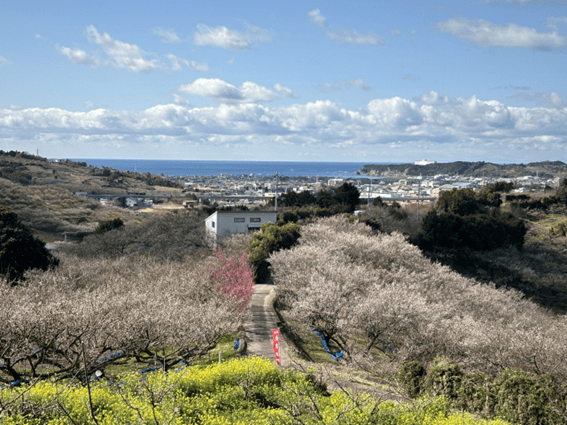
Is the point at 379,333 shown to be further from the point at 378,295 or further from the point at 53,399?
the point at 53,399

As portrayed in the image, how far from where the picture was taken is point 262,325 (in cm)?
2403

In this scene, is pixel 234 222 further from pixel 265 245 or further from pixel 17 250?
pixel 17 250

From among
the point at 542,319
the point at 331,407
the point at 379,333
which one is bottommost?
the point at 542,319

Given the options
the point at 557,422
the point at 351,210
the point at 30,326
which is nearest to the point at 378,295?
the point at 557,422

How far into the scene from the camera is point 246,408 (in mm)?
12414

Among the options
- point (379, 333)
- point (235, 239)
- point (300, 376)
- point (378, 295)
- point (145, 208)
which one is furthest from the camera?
point (145, 208)

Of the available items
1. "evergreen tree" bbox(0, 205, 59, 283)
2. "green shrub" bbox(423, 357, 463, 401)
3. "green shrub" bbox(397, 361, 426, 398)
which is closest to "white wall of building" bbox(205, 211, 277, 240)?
"evergreen tree" bbox(0, 205, 59, 283)

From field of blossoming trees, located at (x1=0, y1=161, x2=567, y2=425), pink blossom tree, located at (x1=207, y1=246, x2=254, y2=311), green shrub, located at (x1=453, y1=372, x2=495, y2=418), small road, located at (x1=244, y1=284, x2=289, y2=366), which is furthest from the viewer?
pink blossom tree, located at (x1=207, y1=246, x2=254, y2=311)

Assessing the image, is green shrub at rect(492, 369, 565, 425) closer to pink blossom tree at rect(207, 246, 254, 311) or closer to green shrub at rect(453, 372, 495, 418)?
green shrub at rect(453, 372, 495, 418)

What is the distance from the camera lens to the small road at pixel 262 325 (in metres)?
20.2

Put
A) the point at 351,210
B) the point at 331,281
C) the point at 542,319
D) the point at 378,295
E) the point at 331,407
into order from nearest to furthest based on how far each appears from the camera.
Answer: the point at 331,407 → the point at 378,295 → the point at 331,281 → the point at 542,319 → the point at 351,210

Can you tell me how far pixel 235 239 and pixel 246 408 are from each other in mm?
26951

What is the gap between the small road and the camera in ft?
66.1

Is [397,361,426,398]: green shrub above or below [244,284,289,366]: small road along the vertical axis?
above
